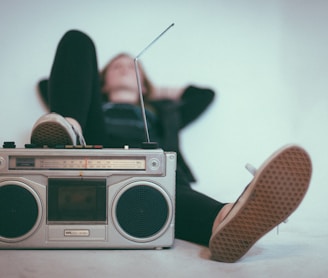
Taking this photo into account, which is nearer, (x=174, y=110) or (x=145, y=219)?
(x=145, y=219)

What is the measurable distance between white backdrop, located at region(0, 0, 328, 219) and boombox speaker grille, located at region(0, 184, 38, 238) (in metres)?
0.84

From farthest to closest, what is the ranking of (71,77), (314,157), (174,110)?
(314,157) < (174,110) < (71,77)

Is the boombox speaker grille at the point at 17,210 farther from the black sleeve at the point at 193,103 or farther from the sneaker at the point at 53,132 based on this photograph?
the black sleeve at the point at 193,103

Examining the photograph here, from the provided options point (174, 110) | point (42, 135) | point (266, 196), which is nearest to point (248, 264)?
point (266, 196)

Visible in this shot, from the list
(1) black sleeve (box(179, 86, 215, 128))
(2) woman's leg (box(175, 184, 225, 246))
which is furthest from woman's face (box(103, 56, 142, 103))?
(2) woman's leg (box(175, 184, 225, 246))

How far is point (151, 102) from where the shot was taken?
1884mm

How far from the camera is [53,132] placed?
43.3 inches

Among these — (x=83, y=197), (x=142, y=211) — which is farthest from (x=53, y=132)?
(x=142, y=211)

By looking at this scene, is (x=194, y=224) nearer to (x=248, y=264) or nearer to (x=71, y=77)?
(x=248, y=264)

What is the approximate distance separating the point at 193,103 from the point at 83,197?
874 mm

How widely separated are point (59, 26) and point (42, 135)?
0.94 metres

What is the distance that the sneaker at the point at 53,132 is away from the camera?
1083 millimetres

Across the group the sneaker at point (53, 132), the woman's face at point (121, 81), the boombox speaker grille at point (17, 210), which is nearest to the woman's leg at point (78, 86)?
the sneaker at point (53, 132)

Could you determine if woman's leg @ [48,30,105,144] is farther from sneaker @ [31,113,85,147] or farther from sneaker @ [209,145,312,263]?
sneaker @ [209,145,312,263]
